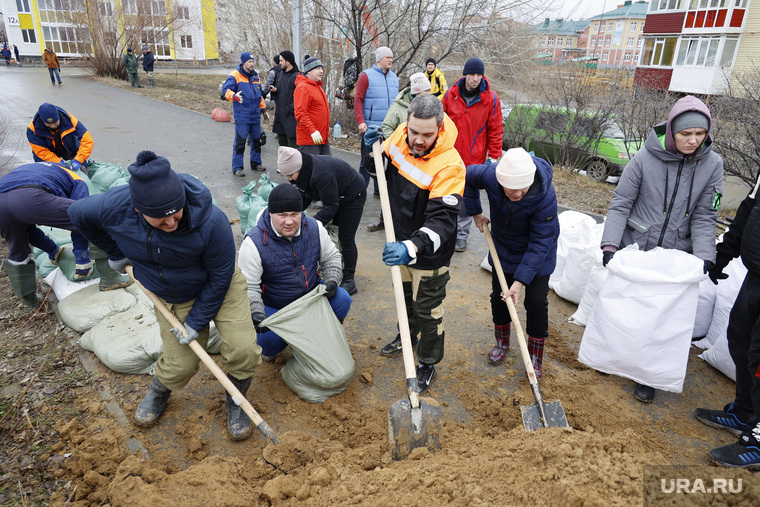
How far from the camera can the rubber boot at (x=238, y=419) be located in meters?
2.64

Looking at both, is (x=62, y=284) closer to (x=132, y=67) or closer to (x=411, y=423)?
(x=411, y=423)

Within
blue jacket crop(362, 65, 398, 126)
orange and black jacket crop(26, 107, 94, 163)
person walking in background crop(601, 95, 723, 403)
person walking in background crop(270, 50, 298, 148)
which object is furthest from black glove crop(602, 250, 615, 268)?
person walking in background crop(270, 50, 298, 148)

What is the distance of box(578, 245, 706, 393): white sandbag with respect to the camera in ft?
9.41

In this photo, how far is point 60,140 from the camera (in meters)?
4.69

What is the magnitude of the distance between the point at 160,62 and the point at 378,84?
36909mm

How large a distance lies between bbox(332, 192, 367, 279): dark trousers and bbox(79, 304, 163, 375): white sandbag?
5.21 feet

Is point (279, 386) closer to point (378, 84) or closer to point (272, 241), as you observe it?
point (272, 241)

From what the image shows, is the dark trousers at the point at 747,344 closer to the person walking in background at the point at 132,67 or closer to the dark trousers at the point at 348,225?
the dark trousers at the point at 348,225

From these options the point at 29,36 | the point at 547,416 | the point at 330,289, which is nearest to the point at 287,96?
the point at 330,289

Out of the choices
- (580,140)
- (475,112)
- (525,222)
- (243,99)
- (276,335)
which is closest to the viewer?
(525,222)

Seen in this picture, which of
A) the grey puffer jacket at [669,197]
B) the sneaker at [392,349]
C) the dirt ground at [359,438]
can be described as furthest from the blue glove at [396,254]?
the grey puffer jacket at [669,197]

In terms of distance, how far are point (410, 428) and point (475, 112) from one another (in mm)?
3235

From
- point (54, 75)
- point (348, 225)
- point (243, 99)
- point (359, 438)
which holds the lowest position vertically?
point (359, 438)

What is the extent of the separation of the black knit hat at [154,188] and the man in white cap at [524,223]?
1.69 metres
